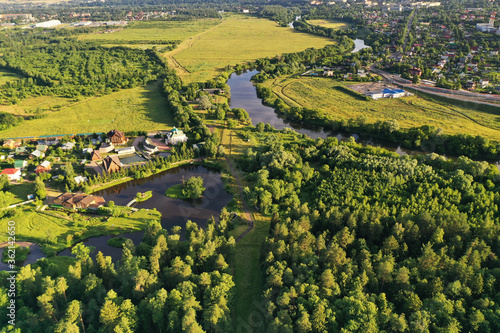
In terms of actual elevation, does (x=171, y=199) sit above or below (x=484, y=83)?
below

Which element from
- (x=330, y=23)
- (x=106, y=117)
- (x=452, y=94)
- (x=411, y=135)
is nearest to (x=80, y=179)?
(x=106, y=117)

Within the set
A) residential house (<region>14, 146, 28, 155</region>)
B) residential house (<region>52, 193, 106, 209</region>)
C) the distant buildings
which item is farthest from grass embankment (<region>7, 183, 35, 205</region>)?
the distant buildings

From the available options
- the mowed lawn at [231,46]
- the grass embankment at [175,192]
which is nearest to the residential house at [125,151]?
the grass embankment at [175,192]

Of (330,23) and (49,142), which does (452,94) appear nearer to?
(49,142)

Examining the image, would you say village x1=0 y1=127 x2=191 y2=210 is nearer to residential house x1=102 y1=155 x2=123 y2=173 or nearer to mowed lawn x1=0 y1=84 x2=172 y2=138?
residential house x1=102 y1=155 x2=123 y2=173

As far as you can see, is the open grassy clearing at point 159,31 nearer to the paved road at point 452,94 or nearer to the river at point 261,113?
the river at point 261,113

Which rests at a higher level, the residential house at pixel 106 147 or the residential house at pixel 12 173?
the residential house at pixel 106 147

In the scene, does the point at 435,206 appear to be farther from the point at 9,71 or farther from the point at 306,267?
the point at 9,71

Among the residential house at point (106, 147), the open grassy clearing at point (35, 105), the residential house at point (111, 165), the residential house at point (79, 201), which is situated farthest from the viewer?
the open grassy clearing at point (35, 105)
